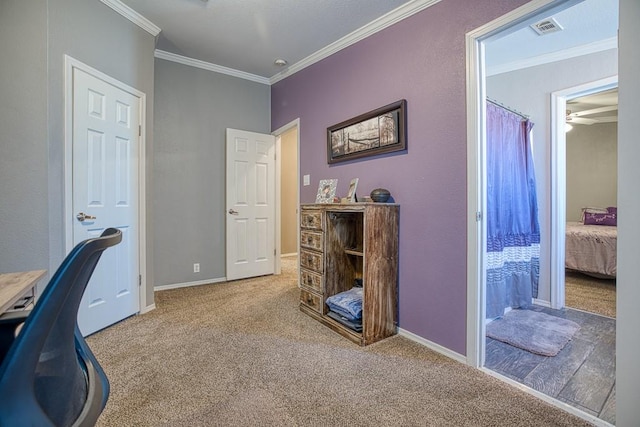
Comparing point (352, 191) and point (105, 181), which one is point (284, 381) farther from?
point (105, 181)

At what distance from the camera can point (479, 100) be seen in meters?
1.95

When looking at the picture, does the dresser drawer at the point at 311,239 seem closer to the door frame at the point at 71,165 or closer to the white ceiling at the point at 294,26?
the door frame at the point at 71,165

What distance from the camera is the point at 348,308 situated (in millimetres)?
2355

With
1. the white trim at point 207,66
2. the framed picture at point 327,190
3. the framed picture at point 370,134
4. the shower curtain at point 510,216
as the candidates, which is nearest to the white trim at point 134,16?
the white trim at point 207,66

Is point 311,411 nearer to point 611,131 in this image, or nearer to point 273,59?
point 273,59

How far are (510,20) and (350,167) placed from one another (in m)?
1.61

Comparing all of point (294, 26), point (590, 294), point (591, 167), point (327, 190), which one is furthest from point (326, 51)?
point (591, 167)

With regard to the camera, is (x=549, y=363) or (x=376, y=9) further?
(x=376, y=9)

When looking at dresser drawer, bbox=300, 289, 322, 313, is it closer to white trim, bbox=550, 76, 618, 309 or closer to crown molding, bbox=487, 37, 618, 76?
white trim, bbox=550, 76, 618, 309

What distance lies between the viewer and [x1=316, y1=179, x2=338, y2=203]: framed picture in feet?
10.1

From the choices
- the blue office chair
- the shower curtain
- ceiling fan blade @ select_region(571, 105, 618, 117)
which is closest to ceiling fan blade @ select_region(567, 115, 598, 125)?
ceiling fan blade @ select_region(571, 105, 618, 117)

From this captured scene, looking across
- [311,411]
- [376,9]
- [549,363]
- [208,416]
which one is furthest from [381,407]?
[376,9]

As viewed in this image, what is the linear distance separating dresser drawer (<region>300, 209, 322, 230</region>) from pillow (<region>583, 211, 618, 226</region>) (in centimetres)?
479

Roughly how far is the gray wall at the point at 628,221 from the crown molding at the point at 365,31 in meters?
1.31
